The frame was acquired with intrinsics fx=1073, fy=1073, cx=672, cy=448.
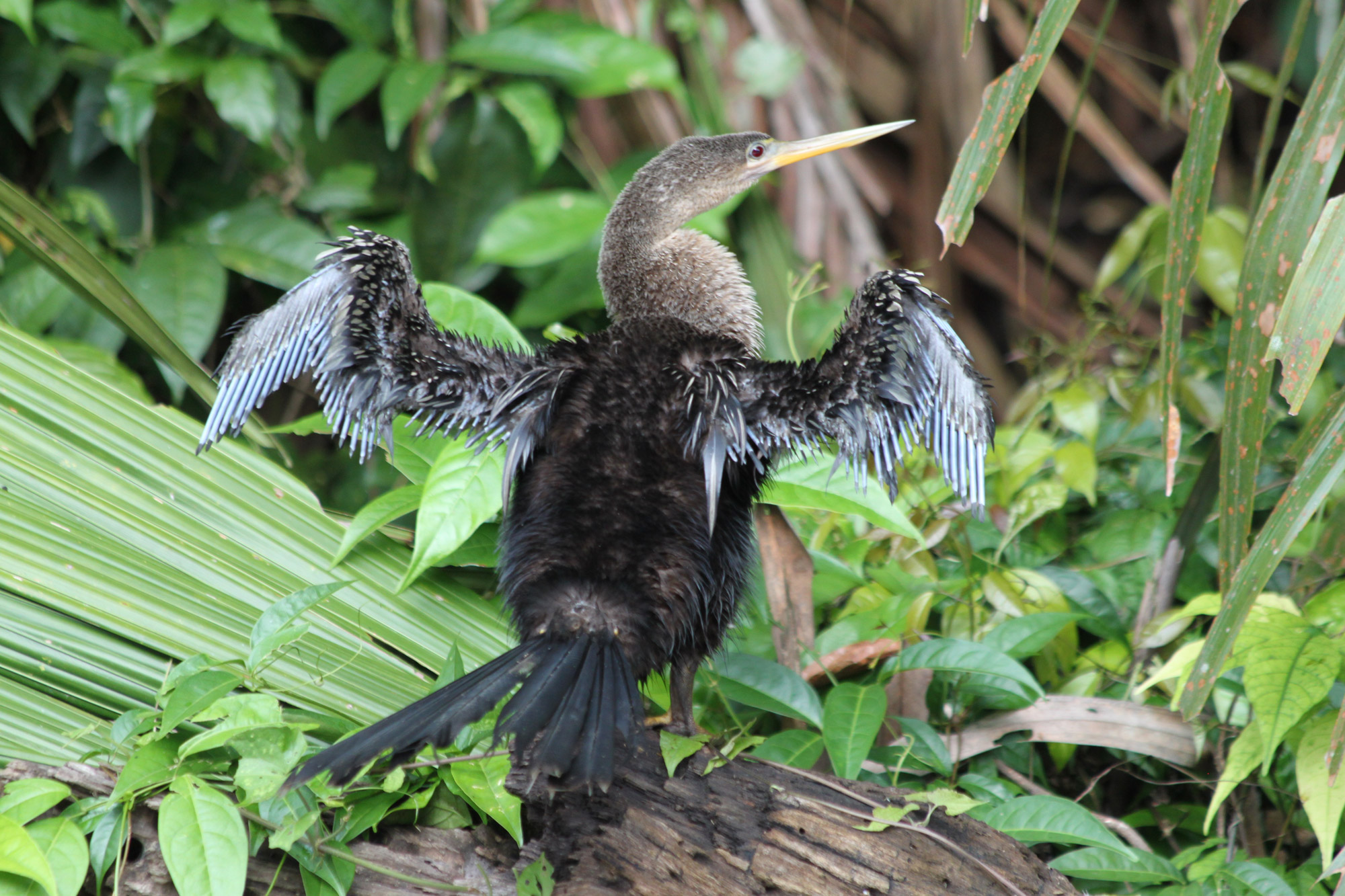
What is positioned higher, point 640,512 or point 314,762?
point 640,512

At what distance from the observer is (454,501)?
1817mm

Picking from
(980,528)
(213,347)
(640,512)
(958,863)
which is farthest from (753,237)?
(958,863)

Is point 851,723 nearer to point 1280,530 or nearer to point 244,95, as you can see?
point 1280,530

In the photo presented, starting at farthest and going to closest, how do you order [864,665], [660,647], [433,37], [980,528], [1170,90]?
[433,37] → [1170,90] → [980,528] → [864,665] → [660,647]

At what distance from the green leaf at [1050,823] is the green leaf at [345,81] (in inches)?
108

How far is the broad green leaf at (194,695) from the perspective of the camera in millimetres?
1440

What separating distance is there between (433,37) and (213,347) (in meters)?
1.34

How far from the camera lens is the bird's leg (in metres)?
1.79

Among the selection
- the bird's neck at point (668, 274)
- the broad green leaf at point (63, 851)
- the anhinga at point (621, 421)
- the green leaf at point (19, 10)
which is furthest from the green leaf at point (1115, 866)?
the green leaf at point (19, 10)

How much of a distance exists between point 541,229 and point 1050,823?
7.55 feet

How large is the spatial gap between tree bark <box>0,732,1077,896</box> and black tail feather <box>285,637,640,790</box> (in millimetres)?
153

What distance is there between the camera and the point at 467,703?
54.7 inches

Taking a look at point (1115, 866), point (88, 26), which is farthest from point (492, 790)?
point (88, 26)

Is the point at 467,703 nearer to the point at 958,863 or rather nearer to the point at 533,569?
the point at 533,569
